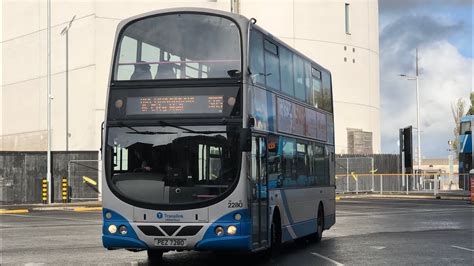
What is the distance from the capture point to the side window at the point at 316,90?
15.9 m

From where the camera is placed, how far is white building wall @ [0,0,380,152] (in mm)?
38500

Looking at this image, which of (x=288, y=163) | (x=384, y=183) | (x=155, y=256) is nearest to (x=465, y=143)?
(x=384, y=183)

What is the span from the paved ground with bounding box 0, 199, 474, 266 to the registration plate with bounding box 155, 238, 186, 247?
1.82 meters

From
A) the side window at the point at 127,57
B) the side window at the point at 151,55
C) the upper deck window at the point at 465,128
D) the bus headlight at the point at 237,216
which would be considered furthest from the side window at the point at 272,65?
the upper deck window at the point at 465,128

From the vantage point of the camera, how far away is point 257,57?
39.1 ft

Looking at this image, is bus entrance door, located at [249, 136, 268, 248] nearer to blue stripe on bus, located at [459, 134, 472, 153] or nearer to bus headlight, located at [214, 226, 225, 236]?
bus headlight, located at [214, 226, 225, 236]

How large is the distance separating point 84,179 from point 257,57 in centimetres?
2536

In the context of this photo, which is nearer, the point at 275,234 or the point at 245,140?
the point at 245,140

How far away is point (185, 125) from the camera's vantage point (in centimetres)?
1088

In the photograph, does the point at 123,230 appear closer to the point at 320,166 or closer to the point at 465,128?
the point at 320,166

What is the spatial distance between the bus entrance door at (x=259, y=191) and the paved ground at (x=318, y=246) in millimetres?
1082

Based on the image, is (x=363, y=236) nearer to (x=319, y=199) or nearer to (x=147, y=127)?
(x=319, y=199)

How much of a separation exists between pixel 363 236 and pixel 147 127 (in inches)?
333

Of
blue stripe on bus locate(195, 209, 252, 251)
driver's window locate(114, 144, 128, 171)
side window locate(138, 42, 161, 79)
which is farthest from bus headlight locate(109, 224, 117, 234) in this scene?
side window locate(138, 42, 161, 79)
